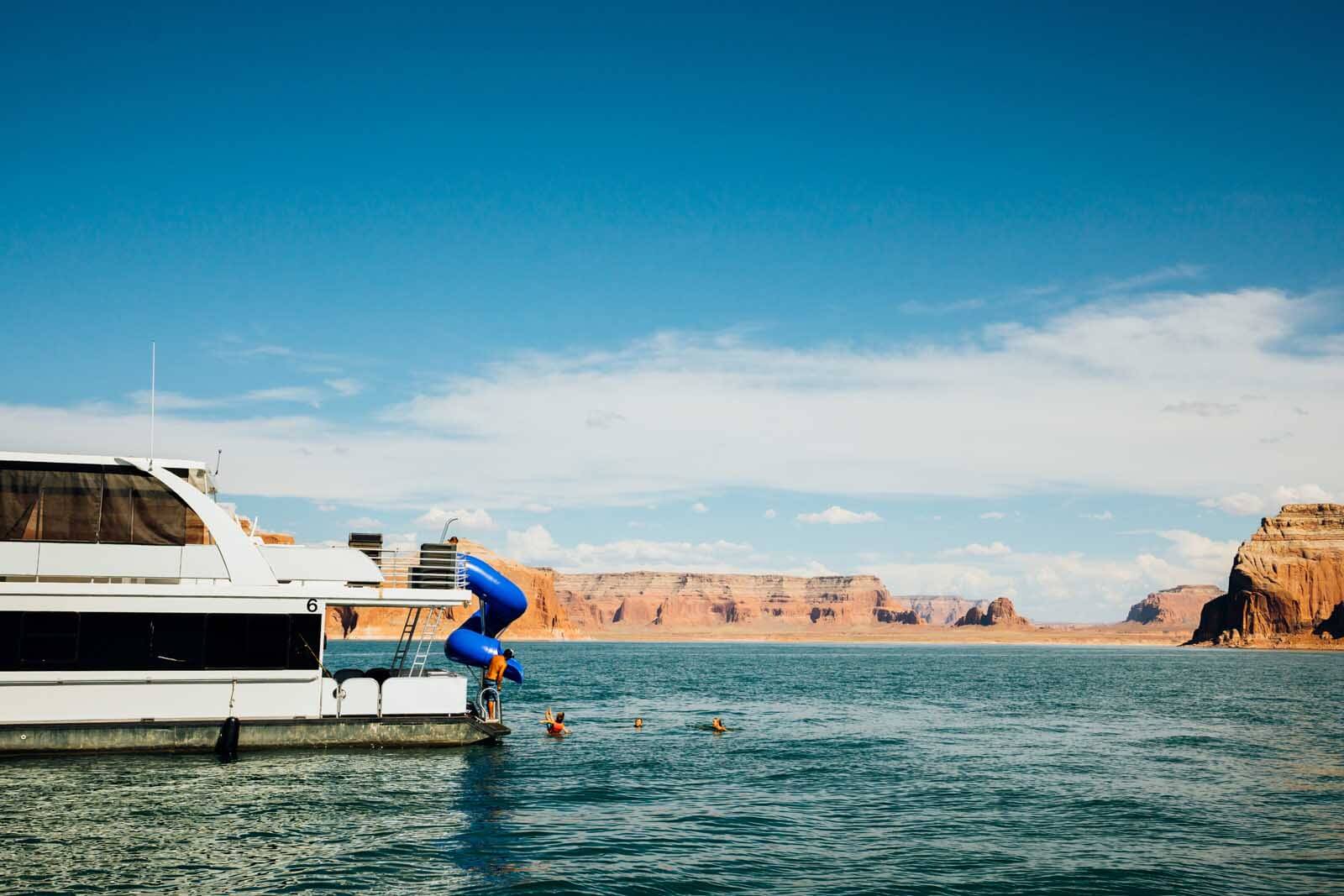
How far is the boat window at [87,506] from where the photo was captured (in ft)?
86.9

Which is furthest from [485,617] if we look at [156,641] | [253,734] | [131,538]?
[131,538]

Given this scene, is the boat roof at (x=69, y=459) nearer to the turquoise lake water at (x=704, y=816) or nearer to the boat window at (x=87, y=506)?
the boat window at (x=87, y=506)

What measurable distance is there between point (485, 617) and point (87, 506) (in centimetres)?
1112

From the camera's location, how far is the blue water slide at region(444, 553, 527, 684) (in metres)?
31.0

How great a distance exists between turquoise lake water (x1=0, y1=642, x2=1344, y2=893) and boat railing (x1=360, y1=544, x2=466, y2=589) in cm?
461

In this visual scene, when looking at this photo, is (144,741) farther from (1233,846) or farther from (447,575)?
(1233,846)

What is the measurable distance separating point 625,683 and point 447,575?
152ft

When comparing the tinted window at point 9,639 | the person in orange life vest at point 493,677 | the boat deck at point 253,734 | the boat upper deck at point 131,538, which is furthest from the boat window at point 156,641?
the person in orange life vest at point 493,677

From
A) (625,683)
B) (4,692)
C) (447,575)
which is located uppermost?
(447,575)

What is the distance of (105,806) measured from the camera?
22.2 metres

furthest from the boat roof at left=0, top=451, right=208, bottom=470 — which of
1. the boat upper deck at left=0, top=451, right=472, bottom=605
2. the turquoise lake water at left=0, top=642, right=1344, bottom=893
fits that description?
the turquoise lake water at left=0, top=642, right=1344, bottom=893

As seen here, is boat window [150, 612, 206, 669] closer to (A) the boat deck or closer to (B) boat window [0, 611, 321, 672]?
(B) boat window [0, 611, 321, 672]

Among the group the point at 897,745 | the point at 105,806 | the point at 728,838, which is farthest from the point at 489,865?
the point at 897,745

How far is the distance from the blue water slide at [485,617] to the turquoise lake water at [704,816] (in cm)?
272
